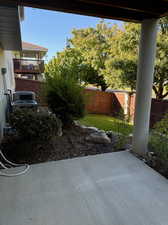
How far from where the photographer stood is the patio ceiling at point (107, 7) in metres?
2.22

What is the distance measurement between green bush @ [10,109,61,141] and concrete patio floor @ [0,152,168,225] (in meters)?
0.49

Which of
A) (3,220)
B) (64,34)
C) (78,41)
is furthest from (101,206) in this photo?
(64,34)

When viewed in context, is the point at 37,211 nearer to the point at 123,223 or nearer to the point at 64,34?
the point at 123,223

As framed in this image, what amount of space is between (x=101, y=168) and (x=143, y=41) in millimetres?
2173

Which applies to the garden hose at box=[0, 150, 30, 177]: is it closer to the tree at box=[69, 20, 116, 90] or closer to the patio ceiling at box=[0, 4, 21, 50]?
the patio ceiling at box=[0, 4, 21, 50]

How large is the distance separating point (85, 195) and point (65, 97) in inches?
104

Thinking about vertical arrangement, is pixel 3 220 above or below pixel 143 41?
below

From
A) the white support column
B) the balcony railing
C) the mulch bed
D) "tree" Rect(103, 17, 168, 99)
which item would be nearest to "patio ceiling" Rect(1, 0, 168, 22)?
the white support column

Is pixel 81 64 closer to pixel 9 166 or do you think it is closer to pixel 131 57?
pixel 131 57

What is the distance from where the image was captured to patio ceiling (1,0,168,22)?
2217 millimetres

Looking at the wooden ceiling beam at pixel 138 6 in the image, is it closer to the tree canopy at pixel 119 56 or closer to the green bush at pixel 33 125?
the green bush at pixel 33 125

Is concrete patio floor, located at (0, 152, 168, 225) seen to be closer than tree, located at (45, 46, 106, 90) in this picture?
Yes

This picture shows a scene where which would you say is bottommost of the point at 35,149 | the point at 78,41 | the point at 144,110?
the point at 35,149

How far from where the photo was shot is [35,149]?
291cm
